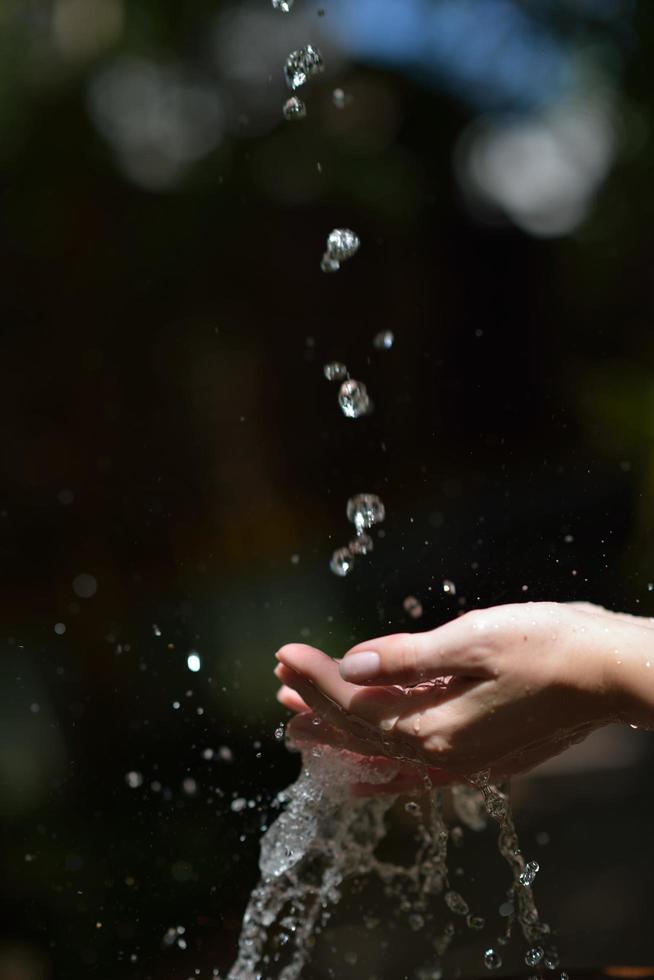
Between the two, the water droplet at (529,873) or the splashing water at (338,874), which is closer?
the splashing water at (338,874)

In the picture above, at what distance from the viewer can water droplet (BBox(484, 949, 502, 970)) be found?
99 cm

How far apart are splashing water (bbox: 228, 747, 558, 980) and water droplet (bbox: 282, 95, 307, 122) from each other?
1690 mm

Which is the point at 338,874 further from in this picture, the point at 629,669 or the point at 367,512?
the point at 629,669

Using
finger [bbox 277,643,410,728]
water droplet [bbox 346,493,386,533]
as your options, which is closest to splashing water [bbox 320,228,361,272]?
water droplet [bbox 346,493,386,533]

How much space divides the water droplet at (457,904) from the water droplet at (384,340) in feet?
4.14

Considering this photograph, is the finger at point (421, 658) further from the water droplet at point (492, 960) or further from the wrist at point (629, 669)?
the water droplet at point (492, 960)

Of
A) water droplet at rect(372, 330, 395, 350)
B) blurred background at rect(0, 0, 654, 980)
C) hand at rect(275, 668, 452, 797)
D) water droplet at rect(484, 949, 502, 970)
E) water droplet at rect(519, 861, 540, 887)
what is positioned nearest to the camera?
hand at rect(275, 668, 452, 797)

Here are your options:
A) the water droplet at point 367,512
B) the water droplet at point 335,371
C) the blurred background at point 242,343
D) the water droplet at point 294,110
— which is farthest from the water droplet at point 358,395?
the water droplet at point 294,110

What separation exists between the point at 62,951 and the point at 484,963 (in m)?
0.74

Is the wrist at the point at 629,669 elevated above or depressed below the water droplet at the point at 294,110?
below

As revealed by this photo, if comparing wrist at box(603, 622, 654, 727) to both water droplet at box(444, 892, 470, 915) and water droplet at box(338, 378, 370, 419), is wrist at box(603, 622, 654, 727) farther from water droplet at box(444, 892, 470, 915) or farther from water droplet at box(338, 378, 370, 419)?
water droplet at box(338, 378, 370, 419)

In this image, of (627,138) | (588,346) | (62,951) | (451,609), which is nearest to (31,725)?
(62,951)

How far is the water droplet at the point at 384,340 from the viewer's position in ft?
6.93

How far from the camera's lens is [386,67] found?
103 inches
